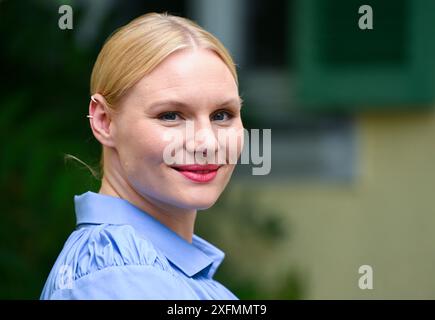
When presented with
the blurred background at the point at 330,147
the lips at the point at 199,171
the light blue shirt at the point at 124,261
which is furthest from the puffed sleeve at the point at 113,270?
the blurred background at the point at 330,147

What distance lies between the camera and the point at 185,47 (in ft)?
4.59

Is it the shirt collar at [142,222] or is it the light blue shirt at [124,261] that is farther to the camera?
the shirt collar at [142,222]

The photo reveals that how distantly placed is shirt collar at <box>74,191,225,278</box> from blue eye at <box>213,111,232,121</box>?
0.60ft

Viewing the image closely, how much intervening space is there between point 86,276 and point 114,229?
0.11 metres

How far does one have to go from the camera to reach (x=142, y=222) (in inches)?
57.1

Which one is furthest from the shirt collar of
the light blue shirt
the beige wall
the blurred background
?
the beige wall

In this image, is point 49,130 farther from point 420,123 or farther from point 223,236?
point 420,123

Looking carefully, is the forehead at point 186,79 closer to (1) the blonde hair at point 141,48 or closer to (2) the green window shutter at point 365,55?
(1) the blonde hair at point 141,48

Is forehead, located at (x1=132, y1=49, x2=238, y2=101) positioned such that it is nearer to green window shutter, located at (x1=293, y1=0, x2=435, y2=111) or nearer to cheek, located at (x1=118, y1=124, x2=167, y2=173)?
cheek, located at (x1=118, y1=124, x2=167, y2=173)

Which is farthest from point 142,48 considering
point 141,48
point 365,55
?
point 365,55

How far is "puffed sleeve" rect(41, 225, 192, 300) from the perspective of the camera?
4.22 ft

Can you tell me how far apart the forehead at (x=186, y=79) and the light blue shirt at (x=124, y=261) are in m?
0.19

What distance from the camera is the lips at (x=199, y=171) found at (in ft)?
4.62
